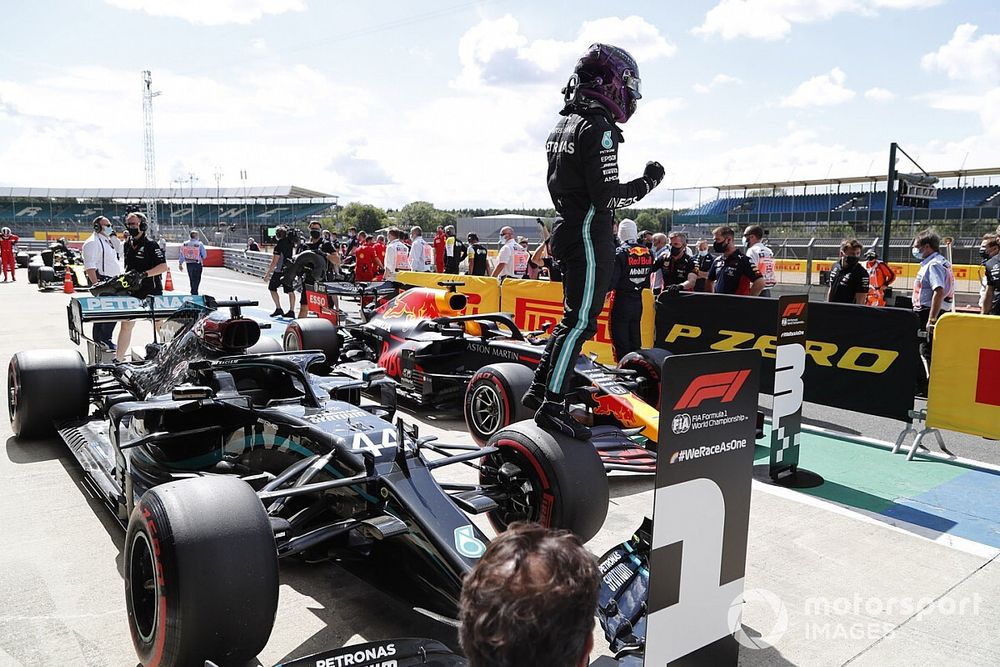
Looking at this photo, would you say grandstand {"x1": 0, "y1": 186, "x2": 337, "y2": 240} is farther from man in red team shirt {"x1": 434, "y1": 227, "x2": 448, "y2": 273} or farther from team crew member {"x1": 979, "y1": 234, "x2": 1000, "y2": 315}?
team crew member {"x1": 979, "y1": 234, "x2": 1000, "y2": 315}

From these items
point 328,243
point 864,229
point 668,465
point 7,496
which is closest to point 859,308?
point 668,465

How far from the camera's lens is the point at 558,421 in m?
3.69

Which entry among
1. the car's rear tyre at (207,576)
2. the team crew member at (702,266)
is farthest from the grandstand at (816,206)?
the car's rear tyre at (207,576)

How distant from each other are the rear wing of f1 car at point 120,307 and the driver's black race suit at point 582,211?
151 inches

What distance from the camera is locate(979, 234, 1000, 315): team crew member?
27.8ft

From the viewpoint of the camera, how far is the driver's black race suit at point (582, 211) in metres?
3.50

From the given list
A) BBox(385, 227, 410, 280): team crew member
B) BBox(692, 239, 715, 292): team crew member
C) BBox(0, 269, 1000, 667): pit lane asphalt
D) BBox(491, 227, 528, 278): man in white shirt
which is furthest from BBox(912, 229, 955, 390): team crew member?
BBox(385, 227, 410, 280): team crew member

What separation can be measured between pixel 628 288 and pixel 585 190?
13.8 ft

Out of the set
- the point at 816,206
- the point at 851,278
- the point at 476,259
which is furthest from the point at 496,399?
the point at 816,206

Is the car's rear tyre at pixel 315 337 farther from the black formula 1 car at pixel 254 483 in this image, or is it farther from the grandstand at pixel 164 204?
the grandstand at pixel 164 204

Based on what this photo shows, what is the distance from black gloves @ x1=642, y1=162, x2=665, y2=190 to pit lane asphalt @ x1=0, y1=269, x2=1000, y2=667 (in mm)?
1927

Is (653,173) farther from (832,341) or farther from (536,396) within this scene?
(832,341)

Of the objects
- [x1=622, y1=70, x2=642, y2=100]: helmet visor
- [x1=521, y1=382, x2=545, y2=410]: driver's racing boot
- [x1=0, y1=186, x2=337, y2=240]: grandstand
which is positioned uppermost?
[x1=0, y1=186, x2=337, y2=240]: grandstand

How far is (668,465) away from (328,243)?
12752 mm
